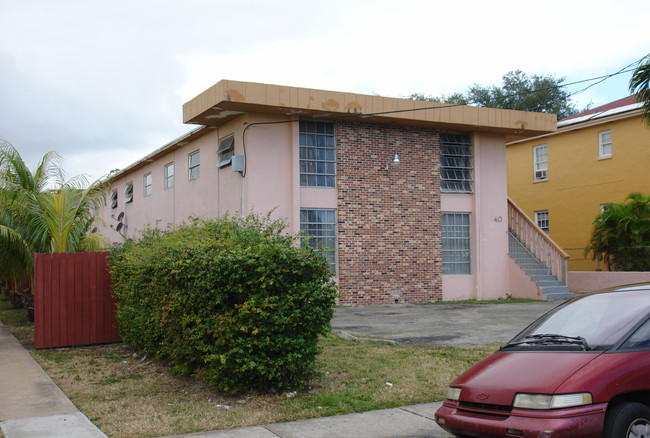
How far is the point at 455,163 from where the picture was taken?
19.7 metres

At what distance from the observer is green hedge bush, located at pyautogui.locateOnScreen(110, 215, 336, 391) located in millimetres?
7023

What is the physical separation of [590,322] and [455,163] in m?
14.7

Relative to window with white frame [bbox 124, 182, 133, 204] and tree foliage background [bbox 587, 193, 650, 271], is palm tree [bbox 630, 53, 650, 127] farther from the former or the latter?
window with white frame [bbox 124, 182, 133, 204]

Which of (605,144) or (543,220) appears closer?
(605,144)

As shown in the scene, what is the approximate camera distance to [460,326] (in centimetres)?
1312

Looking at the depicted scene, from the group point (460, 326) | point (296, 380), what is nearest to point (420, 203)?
point (460, 326)

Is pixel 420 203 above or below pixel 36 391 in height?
above

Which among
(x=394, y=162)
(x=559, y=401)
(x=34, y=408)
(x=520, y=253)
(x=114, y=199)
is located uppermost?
(x=114, y=199)

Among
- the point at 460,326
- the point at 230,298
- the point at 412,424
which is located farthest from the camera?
the point at 460,326

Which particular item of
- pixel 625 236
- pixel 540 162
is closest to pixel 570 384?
pixel 625 236

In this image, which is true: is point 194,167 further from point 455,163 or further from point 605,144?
point 605,144

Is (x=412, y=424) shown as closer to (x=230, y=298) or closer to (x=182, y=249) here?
(x=230, y=298)

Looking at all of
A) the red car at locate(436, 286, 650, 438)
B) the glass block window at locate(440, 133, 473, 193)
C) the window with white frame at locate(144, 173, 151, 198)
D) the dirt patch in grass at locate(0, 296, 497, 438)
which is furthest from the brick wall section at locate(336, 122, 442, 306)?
the red car at locate(436, 286, 650, 438)

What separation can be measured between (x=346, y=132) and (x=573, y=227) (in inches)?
506
